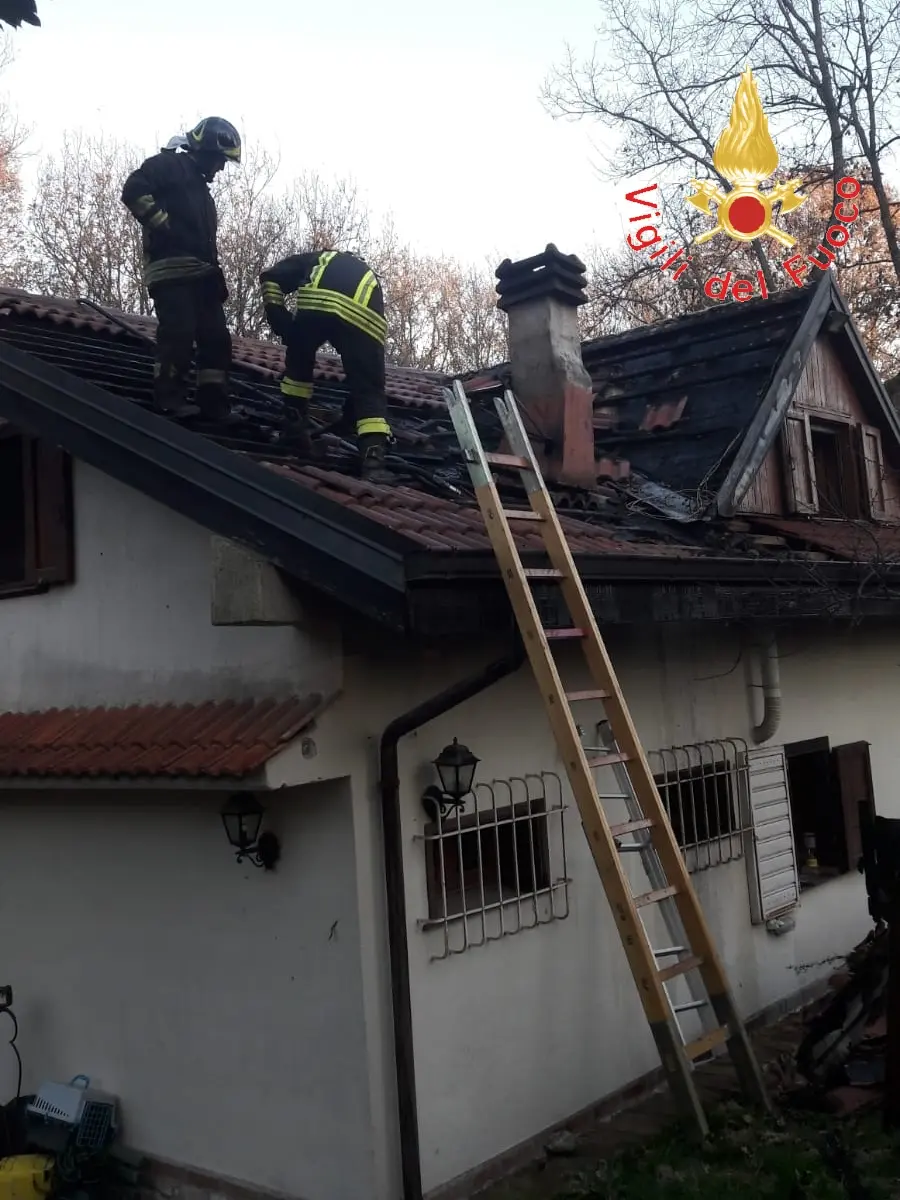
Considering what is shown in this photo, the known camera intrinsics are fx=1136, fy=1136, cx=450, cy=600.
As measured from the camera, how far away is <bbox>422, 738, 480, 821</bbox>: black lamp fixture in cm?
530

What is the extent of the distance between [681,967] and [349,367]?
12.4 ft

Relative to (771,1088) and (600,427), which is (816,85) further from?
(771,1088)

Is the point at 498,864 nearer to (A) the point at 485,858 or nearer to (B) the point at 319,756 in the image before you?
(A) the point at 485,858

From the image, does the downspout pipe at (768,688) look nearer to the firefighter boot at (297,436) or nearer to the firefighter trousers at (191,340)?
the firefighter boot at (297,436)

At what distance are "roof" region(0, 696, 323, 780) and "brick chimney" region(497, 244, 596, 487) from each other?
11.0ft

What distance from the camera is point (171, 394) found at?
6.63 m

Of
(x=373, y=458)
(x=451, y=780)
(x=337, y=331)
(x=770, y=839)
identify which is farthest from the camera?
(x=770, y=839)

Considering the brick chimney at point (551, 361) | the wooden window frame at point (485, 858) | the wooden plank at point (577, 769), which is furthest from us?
the brick chimney at point (551, 361)

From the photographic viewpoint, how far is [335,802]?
521 centimetres

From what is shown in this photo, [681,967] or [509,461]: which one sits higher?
[509,461]

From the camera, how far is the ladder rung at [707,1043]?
14.8 feet

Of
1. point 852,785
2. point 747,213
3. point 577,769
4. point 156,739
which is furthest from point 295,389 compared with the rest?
point 747,213

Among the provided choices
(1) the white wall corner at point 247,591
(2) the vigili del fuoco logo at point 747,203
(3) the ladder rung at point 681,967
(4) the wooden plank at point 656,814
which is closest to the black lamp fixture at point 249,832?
(1) the white wall corner at point 247,591

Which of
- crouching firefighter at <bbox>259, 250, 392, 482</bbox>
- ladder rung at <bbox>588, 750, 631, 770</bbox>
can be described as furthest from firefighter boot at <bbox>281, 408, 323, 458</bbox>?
ladder rung at <bbox>588, 750, 631, 770</bbox>
